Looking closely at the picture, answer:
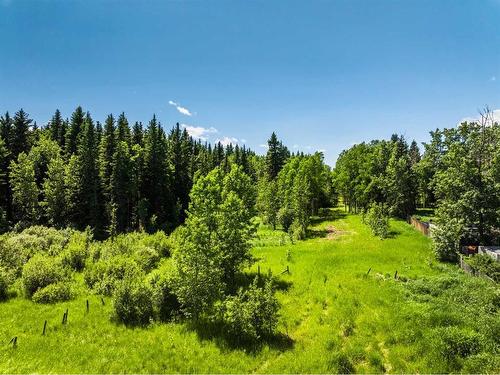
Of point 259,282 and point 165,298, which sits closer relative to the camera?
point 165,298

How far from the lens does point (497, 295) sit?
62.8 feet

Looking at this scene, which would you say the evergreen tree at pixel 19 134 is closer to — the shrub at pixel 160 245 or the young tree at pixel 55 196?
the young tree at pixel 55 196

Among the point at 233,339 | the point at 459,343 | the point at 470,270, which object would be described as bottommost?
the point at 459,343

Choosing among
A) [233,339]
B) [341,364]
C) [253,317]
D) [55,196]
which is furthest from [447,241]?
[55,196]

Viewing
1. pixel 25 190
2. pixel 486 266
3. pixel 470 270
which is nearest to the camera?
pixel 486 266

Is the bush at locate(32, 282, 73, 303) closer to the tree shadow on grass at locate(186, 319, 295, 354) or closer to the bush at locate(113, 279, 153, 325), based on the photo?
the bush at locate(113, 279, 153, 325)

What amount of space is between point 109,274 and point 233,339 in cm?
1303

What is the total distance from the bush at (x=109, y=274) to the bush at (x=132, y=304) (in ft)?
14.6

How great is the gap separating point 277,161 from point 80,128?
52.5m

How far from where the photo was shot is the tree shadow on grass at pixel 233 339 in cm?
1638

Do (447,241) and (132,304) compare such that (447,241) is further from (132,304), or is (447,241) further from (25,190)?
(25,190)

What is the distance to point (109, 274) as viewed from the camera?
25359 mm

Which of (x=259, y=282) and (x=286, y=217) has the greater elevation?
(x=286, y=217)

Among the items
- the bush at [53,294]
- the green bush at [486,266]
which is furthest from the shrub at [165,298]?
the green bush at [486,266]
